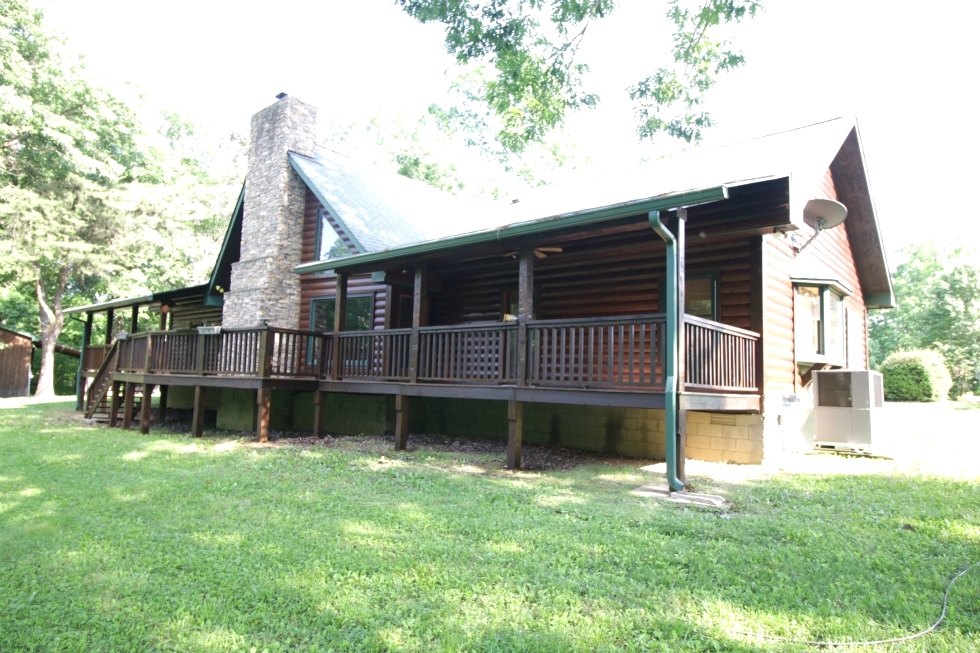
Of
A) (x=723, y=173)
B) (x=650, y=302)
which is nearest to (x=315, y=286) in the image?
(x=650, y=302)

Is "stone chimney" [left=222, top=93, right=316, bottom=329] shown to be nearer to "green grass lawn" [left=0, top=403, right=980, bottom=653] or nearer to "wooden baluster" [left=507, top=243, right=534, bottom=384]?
"green grass lawn" [left=0, top=403, right=980, bottom=653]

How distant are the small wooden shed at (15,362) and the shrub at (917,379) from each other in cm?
3823

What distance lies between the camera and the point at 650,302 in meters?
11.1

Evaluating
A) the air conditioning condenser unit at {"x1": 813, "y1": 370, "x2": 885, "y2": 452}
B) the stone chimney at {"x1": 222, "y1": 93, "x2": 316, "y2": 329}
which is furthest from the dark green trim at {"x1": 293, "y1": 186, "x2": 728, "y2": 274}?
the air conditioning condenser unit at {"x1": 813, "y1": 370, "x2": 885, "y2": 452}

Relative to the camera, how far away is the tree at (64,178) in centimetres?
2375

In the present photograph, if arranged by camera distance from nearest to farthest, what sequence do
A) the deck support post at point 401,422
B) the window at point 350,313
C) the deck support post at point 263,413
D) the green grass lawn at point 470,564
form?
1. the green grass lawn at point 470,564
2. the deck support post at point 401,422
3. the deck support post at point 263,413
4. the window at point 350,313

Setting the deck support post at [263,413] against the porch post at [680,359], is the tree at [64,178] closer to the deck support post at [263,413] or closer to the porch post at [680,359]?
the deck support post at [263,413]

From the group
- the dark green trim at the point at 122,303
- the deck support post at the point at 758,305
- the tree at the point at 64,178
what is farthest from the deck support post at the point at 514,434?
the tree at the point at 64,178

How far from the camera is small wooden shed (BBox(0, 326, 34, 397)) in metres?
28.2

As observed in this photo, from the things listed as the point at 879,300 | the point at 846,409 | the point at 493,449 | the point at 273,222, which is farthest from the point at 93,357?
the point at 879,300

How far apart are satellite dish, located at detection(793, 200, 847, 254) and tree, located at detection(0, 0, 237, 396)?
2580 cm

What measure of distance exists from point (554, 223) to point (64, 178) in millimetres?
25432

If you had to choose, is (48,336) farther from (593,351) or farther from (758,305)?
(758,305)

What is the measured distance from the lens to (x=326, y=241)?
1590cm
